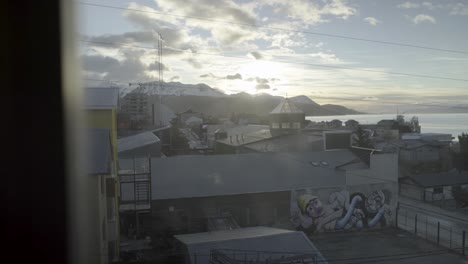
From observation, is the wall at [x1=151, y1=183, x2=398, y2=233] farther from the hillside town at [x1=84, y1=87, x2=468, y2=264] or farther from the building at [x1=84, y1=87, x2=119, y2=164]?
the building at [x1=84, y1=87, x2=119, y2=164]

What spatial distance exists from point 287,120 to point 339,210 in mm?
4214

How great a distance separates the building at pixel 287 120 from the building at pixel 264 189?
282 cm

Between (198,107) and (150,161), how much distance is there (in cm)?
3526

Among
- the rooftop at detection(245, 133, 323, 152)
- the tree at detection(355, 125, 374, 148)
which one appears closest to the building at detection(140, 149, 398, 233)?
the rooftop at detection(245, 133, 323, 152)

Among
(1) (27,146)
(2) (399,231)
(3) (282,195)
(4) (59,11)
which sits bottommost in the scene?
(2) (399,231)

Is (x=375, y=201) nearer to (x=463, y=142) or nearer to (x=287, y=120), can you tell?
(x=287, y=120)

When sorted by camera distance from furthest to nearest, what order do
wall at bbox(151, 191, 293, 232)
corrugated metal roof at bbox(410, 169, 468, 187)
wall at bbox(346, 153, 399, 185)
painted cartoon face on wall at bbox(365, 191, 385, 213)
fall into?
1. corrugated metal roof at bbox(410, 169, 468, 187)
2. wall at bbox(346, 153, 399, 185)
3. painted cartoon face on wall at bbox(365, 191, 385, 213)
4. wall at bbox(151, 191, 293, 232)

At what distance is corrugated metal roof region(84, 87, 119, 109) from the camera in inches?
174

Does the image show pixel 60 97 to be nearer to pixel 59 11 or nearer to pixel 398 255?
pixel 59 11

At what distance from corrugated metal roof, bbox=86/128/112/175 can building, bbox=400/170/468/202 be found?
283 inches

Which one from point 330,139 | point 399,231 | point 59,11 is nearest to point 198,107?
point 330,139

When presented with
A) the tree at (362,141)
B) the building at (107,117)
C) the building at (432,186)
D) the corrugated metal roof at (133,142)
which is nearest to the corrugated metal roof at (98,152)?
the building at (107,117)

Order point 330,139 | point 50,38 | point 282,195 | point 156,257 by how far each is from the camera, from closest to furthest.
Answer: point 50,38
point 156,257
point 282,195
point 330,139

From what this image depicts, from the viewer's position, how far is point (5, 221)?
1.33 m
